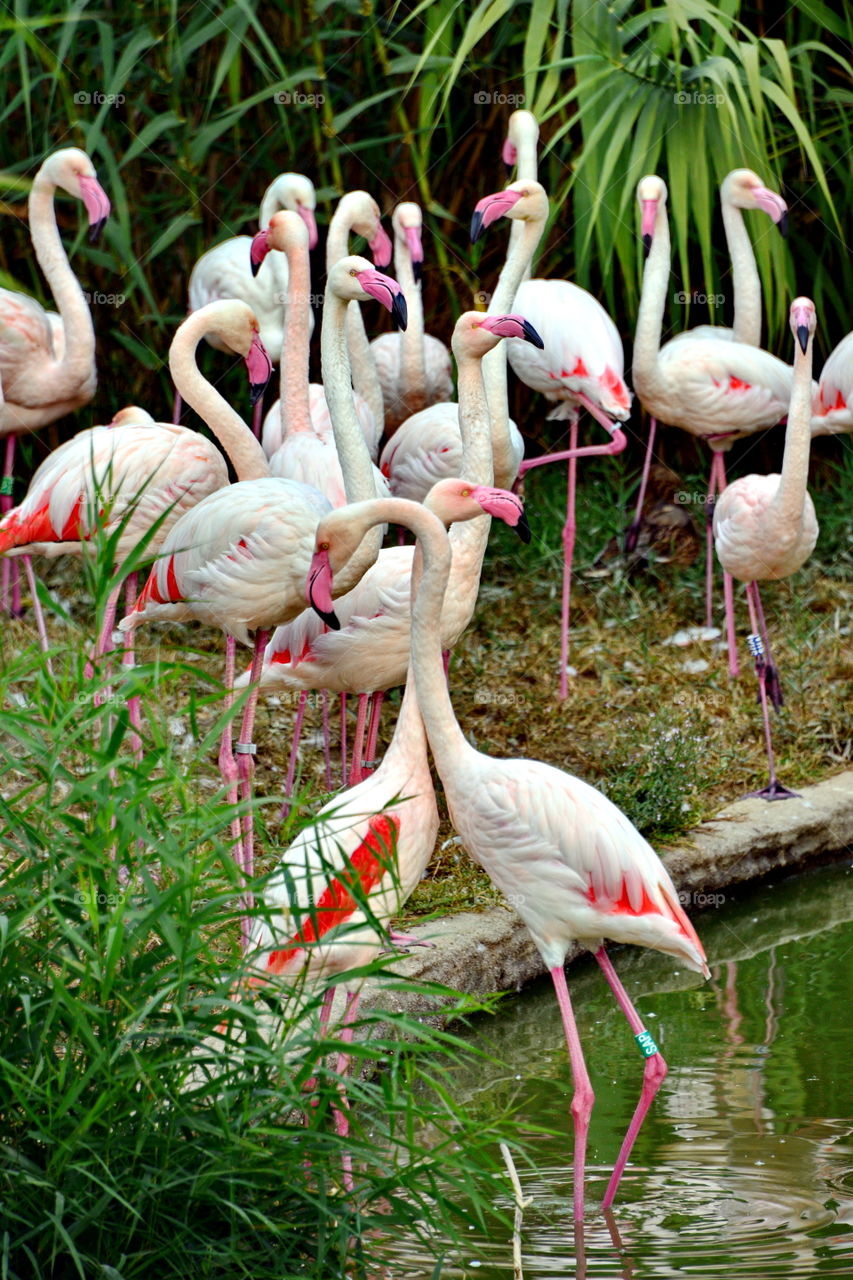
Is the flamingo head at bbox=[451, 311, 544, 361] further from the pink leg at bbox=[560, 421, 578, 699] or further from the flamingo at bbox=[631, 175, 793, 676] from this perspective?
the flamingo at bbox=[631, 175, 793, 676]

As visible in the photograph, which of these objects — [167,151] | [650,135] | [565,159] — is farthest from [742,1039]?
[167,151]

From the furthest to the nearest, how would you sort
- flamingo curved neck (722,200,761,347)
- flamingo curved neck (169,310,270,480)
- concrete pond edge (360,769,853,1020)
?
flamingo curved neck (722,200,761,347), flamingo curved neck (169,310,270,480), concrete pond edge (360,769,853,1020)

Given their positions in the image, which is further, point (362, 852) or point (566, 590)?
point (566, 590)

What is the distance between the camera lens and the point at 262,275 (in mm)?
6418

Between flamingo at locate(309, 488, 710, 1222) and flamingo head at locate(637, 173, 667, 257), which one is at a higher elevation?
flamingo head at locate(637, 173, 667, 257)

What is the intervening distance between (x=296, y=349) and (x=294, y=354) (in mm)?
18

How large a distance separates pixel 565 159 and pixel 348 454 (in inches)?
132

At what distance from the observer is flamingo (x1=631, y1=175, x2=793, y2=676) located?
6301 millimetres

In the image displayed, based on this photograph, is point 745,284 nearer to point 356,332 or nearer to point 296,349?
point 356,332

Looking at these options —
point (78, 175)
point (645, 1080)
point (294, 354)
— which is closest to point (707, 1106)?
point (645, 1080)

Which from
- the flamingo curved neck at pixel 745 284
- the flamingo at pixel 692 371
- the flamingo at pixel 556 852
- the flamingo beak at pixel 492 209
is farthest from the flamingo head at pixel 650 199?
the flamingo at pixel 556 852

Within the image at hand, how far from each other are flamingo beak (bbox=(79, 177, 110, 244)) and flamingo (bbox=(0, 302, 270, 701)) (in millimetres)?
970

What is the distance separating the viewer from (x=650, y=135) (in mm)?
6605

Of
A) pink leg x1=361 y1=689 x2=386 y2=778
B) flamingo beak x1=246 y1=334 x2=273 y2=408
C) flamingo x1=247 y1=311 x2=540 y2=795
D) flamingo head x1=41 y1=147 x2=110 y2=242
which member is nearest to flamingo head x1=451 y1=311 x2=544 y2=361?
flamingo x1=247 y1=311 x2=540 y2=795
